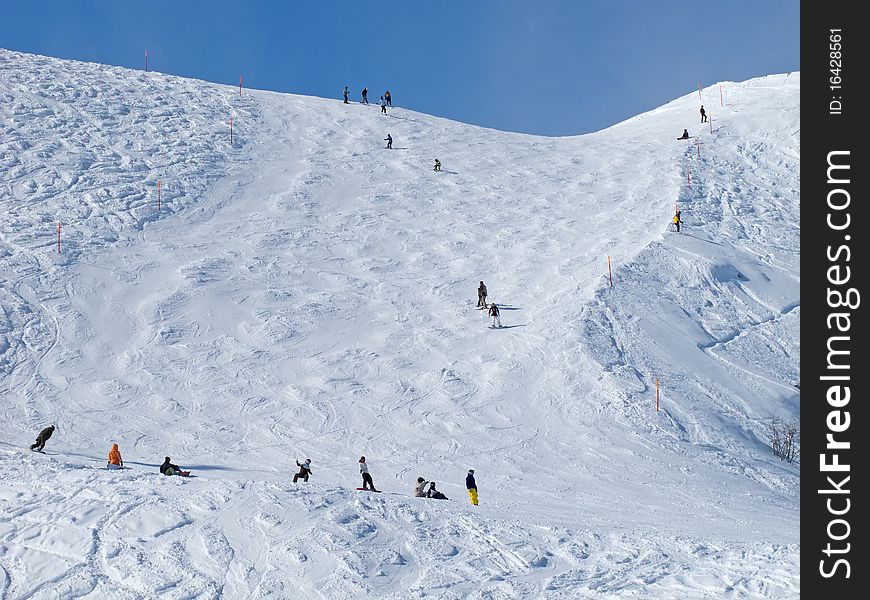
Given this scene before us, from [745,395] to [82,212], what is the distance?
2724cm

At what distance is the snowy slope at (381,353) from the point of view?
14.6 m

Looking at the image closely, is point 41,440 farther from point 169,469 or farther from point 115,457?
point 169,469

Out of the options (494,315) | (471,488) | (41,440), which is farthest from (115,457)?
(494,315)

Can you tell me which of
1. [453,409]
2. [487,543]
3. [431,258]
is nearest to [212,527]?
[487,543]

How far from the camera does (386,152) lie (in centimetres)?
4994

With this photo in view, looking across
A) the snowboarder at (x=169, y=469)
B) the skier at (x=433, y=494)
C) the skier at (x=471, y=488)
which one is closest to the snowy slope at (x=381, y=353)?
the skier at (x=471, y=488)

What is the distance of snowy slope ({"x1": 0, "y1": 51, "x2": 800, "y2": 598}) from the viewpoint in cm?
1462

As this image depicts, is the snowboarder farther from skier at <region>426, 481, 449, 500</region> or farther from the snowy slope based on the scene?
skier at <region>426, 481, 449, 500</region>
